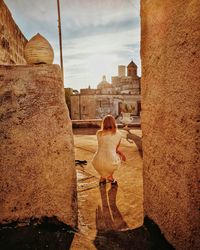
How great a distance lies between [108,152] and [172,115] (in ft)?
7.16

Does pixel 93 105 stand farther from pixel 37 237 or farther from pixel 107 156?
pixel 37 237

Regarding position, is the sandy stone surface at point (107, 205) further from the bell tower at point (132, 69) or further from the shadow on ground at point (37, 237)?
the bell tower at point (132, 69)

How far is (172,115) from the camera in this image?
1.81 meters

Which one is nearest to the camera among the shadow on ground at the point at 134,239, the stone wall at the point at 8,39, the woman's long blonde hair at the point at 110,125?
the shadow on ground at the point at 134,239

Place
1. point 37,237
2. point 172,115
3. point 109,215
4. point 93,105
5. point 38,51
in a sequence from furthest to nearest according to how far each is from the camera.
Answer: point 93,105, point 109,215, point 38,51, point 37,237, point 172,115

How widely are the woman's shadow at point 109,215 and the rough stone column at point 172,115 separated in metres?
0.49

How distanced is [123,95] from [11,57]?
22723mm

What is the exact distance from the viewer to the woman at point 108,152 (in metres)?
3.81

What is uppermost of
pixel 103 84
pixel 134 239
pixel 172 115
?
pixel 103 84

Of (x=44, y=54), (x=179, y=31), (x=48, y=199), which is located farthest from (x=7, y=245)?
(x=179, y=31)

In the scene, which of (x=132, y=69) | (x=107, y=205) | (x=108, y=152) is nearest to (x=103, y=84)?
(x=132, y=69)

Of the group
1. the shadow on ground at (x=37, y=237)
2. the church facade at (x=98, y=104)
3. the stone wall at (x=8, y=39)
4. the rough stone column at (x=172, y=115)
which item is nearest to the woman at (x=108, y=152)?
the rough stone column at (x=172, y=115)

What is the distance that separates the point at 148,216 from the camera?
2418 millimetres

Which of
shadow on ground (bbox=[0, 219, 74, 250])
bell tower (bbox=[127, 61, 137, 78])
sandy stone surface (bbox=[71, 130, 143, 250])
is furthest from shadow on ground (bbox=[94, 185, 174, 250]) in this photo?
bell tower (bbox=[127, 61, 137, 78])
